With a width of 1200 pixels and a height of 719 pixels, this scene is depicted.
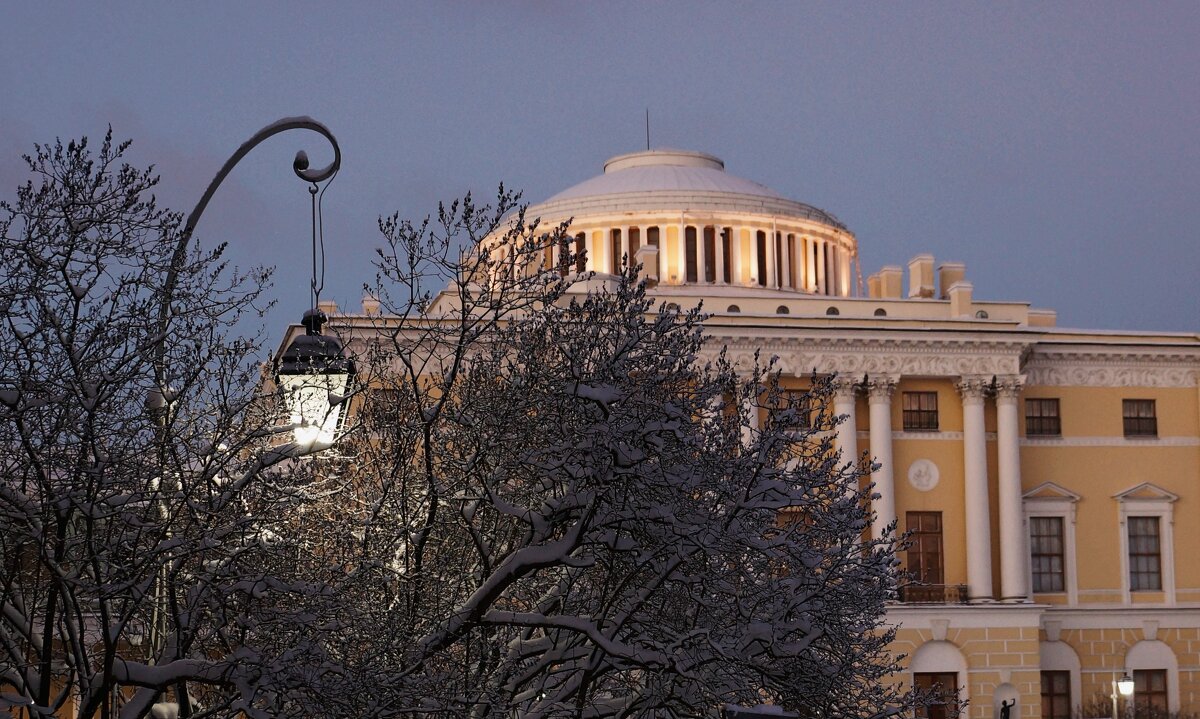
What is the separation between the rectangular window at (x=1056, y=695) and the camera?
55281 millimetres

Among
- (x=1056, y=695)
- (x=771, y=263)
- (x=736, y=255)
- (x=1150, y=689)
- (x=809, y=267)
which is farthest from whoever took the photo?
(x=809, y=267)

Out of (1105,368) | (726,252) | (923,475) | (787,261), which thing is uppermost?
(726,252)

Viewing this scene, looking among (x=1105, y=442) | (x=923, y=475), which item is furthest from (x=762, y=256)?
(x=1105, y=442)

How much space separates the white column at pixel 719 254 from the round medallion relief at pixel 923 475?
1131 centimetres

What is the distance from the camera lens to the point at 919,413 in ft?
185

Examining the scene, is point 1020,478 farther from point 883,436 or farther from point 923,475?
point 883,436

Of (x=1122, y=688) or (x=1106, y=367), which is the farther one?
(x=1106, y=367)

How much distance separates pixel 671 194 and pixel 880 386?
12.7 meters

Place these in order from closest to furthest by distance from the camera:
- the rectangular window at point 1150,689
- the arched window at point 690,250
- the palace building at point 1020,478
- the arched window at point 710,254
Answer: the palace building at point 1020,478 → the rectangular window at point 1150,689 → the arched window at point 690,250 → the arched window at point 710,254

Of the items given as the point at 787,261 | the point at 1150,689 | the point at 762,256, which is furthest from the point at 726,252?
the point at 1150,689

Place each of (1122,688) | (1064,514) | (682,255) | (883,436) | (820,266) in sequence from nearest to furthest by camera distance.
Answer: (1122,688)
(883,436)
(1064,514)
(682,255)
(820,266)

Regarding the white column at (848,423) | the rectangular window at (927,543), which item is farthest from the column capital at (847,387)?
the rectangular window at (927,543)

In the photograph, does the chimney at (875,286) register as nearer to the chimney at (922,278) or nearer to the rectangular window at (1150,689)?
the chimney at (922,278)

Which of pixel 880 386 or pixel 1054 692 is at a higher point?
pixel 880 386
